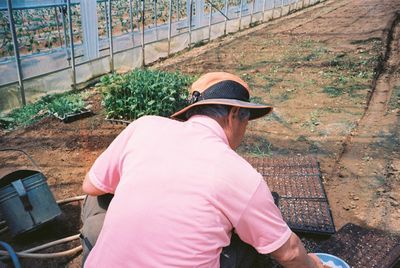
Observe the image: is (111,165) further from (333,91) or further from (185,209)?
(333,91)

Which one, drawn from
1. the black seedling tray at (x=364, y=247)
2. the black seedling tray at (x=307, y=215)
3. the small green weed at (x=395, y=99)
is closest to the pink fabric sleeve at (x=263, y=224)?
the black seedling tray at (x=364, y=247)

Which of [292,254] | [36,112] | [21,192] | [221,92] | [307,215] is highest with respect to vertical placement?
[221,92]

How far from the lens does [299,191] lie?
3367mm

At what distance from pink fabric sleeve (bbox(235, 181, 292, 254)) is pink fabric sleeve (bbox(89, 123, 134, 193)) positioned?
63 cm

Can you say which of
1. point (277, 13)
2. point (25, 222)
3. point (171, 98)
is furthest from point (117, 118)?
point (277, 13)

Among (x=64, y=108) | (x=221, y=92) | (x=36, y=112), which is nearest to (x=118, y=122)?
(x=64, y=108)

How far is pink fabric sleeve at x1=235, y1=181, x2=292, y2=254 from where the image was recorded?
58.6 inches

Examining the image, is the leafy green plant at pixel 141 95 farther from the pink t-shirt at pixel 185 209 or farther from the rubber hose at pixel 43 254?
→ the pink t-shirt at pixel 185 209

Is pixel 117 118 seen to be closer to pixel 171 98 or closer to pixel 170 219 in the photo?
pixel 171 98

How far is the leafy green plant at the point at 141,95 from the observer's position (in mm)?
5039

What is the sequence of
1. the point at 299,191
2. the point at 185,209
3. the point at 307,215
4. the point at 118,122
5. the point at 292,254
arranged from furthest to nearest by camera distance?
the point at 118,122
the point at 299,191
the point at 307,215
the point at 292,254
the point at 185,209

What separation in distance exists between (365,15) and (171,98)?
12688 millimetres

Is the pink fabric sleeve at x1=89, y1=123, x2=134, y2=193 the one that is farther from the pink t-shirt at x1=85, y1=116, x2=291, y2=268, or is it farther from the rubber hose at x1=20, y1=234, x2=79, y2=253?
the rubber hose at x1=20, y1=234, x2=79, y2=253

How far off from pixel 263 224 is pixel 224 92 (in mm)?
602
